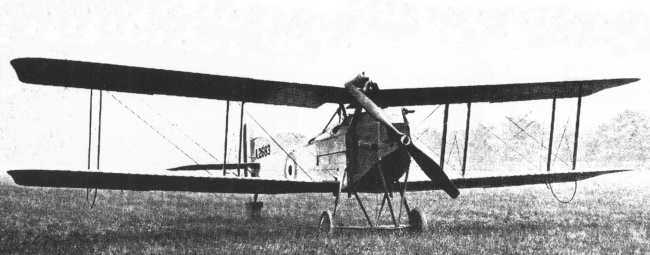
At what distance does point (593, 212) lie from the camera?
12.3 m

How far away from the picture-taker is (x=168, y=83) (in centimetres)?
865

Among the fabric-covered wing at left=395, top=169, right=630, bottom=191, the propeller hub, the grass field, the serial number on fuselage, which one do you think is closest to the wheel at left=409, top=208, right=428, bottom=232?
the grass field

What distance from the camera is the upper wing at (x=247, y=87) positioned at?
25.1 feet

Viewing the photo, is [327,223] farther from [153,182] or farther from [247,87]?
[153,182]

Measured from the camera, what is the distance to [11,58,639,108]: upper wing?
7.64 meters

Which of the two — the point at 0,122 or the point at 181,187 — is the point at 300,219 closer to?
the point at 181,187

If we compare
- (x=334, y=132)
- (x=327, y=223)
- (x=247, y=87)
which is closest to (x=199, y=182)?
(x=247, y=87)

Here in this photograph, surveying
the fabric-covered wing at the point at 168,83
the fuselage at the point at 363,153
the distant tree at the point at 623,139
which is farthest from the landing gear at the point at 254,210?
the distant tree at the point at 623,139

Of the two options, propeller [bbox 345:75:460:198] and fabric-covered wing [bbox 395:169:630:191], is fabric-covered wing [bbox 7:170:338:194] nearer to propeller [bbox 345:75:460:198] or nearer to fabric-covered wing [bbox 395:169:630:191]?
propeller [bbox 345:75:460:198]

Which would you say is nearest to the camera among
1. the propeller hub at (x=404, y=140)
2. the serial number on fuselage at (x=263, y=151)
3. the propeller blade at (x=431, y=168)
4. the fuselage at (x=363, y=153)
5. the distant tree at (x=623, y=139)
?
the propeller hub at (x=404, y=140)

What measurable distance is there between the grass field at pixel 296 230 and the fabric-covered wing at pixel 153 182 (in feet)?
2.20

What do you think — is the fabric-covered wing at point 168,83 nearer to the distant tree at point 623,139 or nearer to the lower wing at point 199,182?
the lower wing at point 199,182

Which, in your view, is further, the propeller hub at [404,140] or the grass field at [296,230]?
the propeller hub at [404,140]

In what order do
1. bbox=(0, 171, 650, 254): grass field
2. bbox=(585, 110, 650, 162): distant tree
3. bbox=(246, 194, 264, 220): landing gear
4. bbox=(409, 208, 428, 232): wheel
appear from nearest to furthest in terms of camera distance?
bbox=(0, 171, 650, 254): grass field → bbox=(409, 208, 428, 232): wheel → bbox=(246, 194, 264, 220): landing gear → bbox=(585, 110, 650, 162): distant tree
